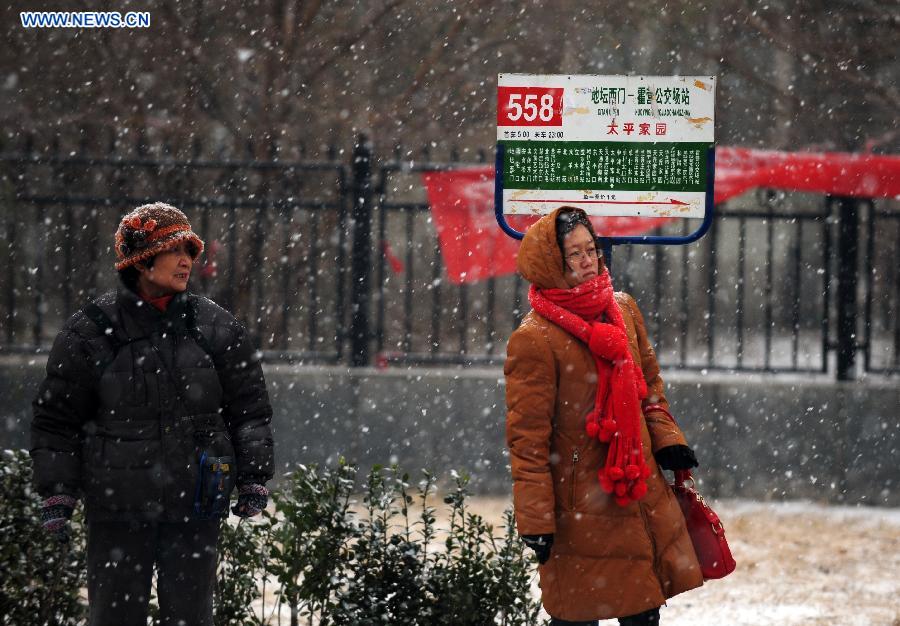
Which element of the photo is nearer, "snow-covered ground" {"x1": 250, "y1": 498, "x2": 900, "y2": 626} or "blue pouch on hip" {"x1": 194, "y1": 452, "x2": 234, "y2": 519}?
"blue pouch on hip" {"x1": 194, "y1": 452, "x2": 234, "y2": 519}

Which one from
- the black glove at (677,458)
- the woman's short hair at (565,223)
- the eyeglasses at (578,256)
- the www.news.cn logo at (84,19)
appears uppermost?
the www.news.cn logo at (84,19)

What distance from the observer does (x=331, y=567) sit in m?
3.89

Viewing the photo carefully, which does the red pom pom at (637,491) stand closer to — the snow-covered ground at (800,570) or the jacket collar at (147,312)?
the jacket collar at (147,312)

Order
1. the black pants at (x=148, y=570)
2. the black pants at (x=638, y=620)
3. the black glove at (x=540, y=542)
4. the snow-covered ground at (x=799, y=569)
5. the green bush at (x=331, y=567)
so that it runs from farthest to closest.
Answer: the snow-covered ground at (x=799, y=569), the green bush at (x=331, y=567), the black pants at (x=638, y=620), the black pants at (x=148, y=570), the black glove at (x=540, y=542)

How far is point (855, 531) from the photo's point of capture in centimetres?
685

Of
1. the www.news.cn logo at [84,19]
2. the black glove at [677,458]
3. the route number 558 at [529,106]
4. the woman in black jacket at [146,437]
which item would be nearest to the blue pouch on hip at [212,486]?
the woman in black jacket at [146,437]

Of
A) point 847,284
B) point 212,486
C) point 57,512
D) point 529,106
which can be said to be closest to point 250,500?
point 212,486

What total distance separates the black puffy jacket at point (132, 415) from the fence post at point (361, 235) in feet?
13.4

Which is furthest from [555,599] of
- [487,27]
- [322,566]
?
[487,27]

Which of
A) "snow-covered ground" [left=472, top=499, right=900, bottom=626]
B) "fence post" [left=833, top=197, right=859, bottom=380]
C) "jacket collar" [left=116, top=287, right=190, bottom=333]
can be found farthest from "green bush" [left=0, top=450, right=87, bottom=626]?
"fence post" [left=833, top=197, right=859, bottom=380]

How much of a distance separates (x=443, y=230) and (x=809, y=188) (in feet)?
8.31

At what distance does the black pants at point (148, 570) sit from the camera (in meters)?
3.21

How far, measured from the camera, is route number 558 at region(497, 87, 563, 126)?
12.6 feet

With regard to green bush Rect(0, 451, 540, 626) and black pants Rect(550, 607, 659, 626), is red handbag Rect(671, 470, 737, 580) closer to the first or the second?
black pants Rect(550, 607, 659, 626)
